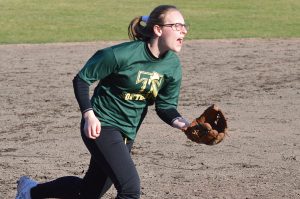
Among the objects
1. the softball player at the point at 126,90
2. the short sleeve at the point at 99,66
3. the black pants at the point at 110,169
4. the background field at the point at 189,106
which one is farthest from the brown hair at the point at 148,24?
the background field at the point at 189,106

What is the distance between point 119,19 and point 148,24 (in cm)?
1472

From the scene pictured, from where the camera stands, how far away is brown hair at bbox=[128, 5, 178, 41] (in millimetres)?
4984

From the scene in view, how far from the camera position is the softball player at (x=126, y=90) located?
4828 millimetres

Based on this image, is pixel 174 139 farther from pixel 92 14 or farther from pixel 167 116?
pixel 92 14

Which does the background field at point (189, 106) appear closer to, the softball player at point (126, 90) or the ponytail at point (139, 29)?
the softball player at point (126, 90)

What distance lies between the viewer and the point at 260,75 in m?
12.1

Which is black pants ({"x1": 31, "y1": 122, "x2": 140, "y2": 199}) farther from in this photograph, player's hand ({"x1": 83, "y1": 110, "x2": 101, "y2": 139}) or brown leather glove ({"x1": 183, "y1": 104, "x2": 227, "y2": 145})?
brown leather glove ({"x1": 183, "y1": 104, "x2": 227, "y2": 145})

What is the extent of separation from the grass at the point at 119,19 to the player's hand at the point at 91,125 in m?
11.7

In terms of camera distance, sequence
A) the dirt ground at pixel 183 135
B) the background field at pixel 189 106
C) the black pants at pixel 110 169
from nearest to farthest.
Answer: the black pants at pixel 110 169 < the dirt ground at pixel 183 135 < the background field at pixel 189 106

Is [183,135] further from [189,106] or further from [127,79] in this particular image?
[127,79]

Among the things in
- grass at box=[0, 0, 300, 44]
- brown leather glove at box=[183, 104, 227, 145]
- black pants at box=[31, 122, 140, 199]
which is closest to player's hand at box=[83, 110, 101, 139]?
black pants at box=[31, 122, 140, 199]

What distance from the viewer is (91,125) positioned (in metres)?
4.63

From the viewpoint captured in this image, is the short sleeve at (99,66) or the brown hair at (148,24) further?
the brown hair at (148,24)

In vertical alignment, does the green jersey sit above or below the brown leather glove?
above
